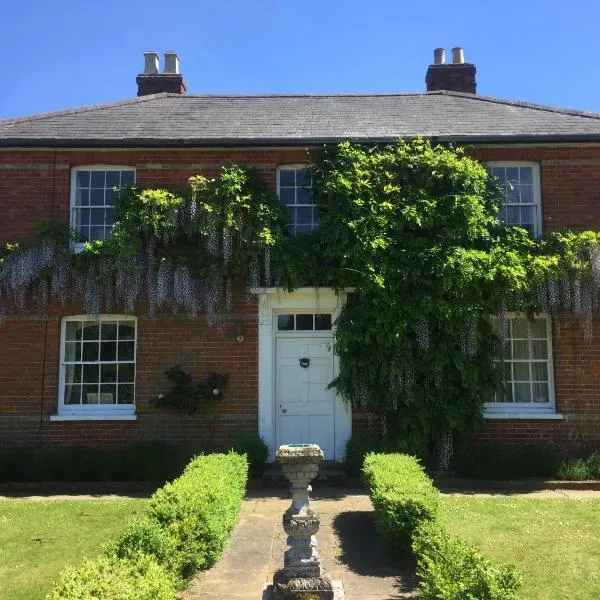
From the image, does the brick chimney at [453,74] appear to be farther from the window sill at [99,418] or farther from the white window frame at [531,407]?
the window sill at [99,418]

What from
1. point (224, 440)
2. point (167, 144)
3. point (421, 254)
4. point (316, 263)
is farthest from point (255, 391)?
point (167, 144)

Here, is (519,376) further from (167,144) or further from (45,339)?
(45,339)

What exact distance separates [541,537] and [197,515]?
13.2 feet

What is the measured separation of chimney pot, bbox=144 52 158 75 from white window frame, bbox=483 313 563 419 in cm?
1114

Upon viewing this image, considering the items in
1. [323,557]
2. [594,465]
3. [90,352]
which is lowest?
[323,557]

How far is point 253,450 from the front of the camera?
10469mm

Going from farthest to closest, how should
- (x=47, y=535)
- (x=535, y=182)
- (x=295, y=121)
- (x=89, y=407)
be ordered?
(x=295, y=121) < (x=535, y=182) < (x=89, y=407) < (x=47, y=535)

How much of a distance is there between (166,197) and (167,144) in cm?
122

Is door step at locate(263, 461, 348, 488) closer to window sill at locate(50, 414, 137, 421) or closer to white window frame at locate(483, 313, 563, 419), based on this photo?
window sill at locate(50, 414, 137, 421)

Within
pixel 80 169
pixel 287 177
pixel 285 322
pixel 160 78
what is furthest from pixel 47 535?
pixel 160 78

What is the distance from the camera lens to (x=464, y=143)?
1180 centimetres

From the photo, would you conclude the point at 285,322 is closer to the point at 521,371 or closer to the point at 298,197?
the point at 298,197

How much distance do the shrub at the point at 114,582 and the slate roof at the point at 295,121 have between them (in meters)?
8.66

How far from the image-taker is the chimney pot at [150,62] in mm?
16375
